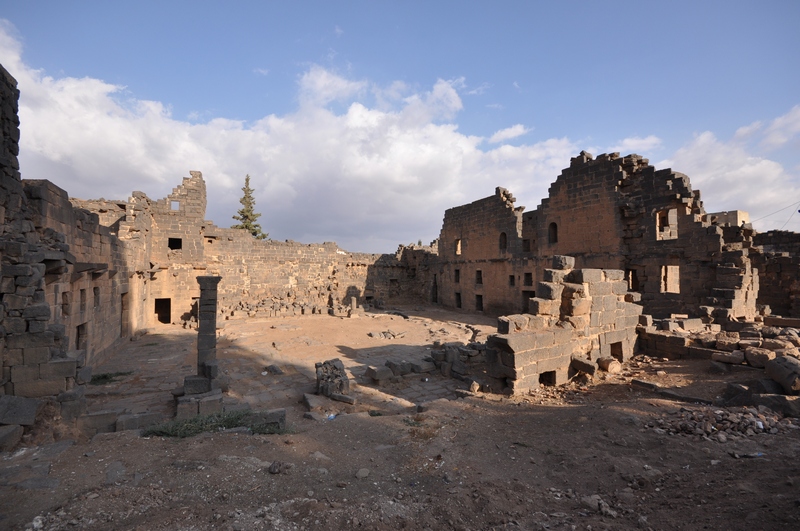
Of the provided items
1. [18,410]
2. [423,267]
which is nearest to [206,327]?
[18,410]

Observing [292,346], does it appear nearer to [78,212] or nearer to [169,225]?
[78,212]

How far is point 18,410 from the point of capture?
532 cm

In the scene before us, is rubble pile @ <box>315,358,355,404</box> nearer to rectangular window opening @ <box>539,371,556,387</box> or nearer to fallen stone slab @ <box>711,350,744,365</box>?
rectangular window opening @ <box>539,371,556,387</box>

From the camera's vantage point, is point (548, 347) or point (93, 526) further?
point (548, 347)

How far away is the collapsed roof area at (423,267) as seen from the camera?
640 centimetres

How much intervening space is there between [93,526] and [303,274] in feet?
75.0

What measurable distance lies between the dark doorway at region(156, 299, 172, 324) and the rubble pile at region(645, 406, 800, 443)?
2221cm

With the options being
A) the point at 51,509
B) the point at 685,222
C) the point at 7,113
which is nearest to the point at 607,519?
the point at 51,509

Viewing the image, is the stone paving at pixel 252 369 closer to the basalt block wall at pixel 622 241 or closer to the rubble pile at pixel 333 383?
the rubble pile at pixel 333 383

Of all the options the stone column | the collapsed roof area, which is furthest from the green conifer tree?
the stone column

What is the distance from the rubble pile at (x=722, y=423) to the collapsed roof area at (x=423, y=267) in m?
2.88

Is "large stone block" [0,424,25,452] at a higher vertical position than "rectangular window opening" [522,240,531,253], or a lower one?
lower

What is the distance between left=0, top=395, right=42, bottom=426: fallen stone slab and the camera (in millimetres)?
5148

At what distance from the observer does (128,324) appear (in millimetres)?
14234
